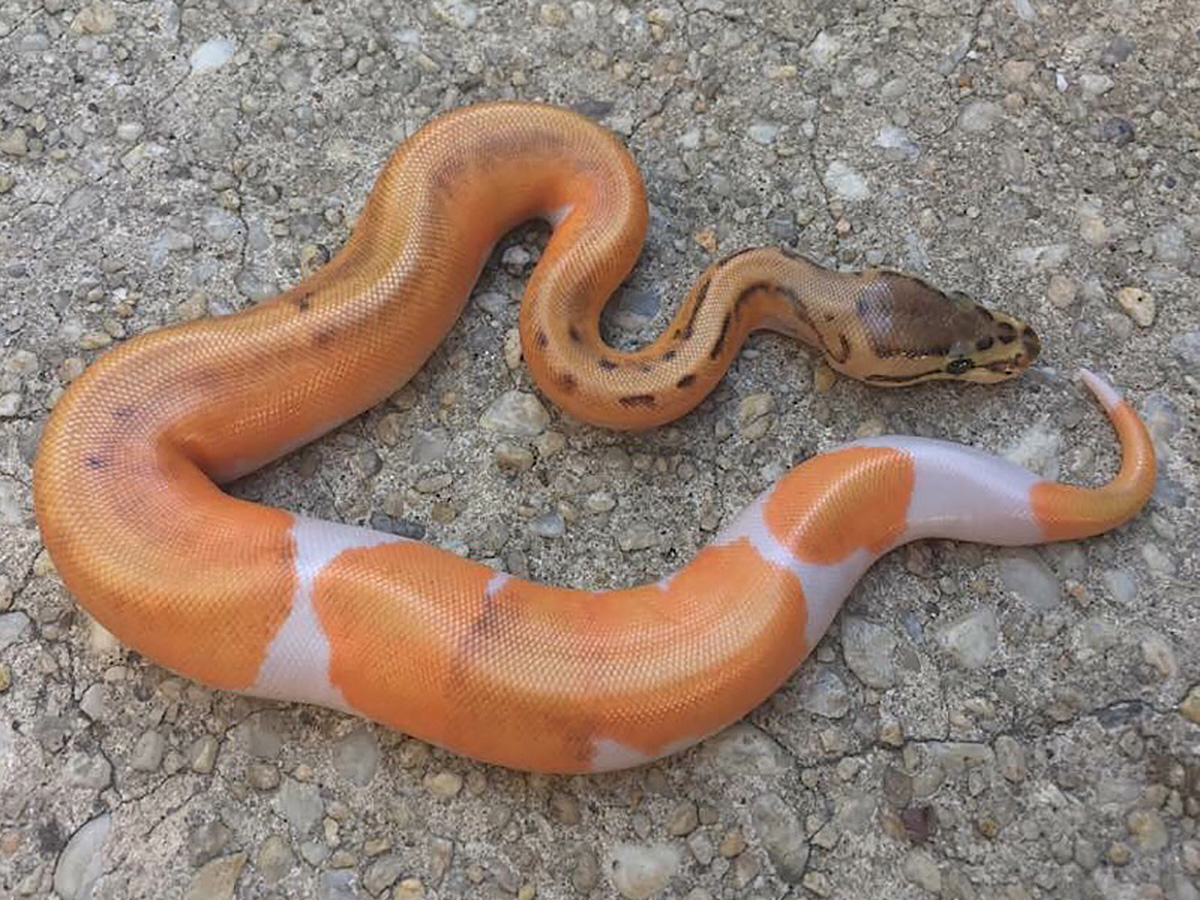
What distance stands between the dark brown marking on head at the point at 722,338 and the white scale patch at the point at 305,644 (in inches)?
39.2

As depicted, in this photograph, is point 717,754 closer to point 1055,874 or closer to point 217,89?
point 1055,874

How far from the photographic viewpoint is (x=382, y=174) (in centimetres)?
324

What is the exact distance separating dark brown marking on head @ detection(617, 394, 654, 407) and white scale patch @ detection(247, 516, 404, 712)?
2.37 ft

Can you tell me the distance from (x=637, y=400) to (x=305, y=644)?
1037mm

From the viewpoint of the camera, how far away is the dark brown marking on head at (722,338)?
10.2 ft

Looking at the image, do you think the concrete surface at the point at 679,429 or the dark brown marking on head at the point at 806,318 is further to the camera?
the dark brown marking on head at the point at 806,318

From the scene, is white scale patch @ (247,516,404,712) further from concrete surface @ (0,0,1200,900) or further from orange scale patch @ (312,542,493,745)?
concrete surface @ (0,0,1200,900)

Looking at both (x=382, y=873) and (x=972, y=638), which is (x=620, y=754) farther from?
(x=972, y=638)

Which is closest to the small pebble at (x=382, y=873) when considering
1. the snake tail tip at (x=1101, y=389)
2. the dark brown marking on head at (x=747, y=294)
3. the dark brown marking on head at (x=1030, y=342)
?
the dark brown marking on head at (x=747, y=294)

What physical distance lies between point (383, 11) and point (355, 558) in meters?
1.91

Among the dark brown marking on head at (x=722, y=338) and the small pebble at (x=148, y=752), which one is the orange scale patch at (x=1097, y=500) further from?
the small pebble at (x=148, y=752)

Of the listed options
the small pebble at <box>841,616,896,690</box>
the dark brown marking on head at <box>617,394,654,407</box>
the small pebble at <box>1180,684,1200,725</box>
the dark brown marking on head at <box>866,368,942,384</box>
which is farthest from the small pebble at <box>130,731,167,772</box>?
the small pebble at <box>1180,684,1200,725</box>

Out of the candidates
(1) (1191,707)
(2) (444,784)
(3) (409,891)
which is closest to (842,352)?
(1) (1191,707)

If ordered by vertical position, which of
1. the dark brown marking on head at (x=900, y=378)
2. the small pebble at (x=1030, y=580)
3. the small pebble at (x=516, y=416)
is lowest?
the small pebble at (x=1030, y=580)
